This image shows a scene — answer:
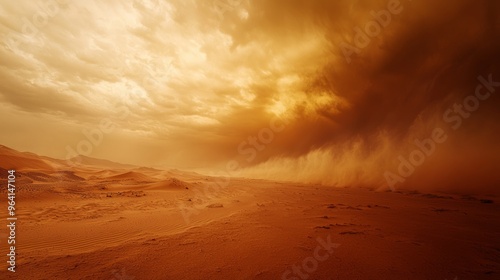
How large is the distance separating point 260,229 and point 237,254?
2.02 meters

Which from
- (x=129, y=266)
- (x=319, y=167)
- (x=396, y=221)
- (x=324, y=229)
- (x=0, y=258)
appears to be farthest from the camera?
(x=319, y=167)

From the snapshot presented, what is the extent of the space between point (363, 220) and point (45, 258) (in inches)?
365

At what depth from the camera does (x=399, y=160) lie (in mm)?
25984

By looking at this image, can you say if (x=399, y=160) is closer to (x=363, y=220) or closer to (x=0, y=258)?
(x=363, y=220)

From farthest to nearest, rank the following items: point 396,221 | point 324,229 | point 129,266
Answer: point 396,221 < point 324,229 < point 129,266

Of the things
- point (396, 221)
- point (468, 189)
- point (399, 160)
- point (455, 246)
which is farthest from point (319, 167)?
point (455, 246)

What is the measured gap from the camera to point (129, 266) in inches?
159

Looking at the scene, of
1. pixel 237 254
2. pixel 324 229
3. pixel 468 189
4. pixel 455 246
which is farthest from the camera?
pixel 468 189

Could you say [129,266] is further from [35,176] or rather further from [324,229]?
[35,176]

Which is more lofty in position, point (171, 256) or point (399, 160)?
point (399, 160)

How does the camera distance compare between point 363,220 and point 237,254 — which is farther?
point 363,220

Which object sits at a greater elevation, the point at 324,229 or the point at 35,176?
the point at 35,176

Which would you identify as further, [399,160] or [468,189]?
[399,160]

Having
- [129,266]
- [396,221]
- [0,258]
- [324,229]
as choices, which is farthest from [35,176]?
[396,221]
